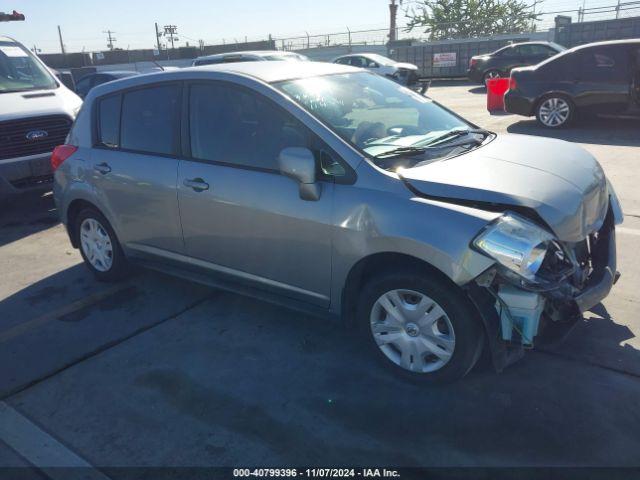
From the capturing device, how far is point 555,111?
1027 centimetres

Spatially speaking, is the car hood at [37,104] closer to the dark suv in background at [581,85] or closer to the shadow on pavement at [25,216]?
the shadow on pavement at [25,216]

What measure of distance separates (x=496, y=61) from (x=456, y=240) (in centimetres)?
1909

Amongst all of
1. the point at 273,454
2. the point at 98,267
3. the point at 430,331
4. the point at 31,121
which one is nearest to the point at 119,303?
the point at 98,267

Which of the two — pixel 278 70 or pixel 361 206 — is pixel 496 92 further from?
pixel 361 206

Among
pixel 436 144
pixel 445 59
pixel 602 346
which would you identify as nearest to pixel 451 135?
pixel 436 144

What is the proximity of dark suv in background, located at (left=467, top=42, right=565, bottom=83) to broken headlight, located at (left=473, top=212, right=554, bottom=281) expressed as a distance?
59.2 ft

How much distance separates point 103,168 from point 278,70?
1740 millimetres

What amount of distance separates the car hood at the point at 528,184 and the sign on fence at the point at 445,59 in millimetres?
23596

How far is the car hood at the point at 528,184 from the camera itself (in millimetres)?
→ 2871

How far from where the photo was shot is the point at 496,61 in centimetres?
1984

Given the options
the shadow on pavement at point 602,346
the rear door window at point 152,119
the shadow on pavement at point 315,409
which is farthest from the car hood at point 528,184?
the rear door window at point 152,119

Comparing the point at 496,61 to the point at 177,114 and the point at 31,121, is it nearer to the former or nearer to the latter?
the point at 31,121

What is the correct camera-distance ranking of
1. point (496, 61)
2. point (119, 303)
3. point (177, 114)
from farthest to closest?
point (496, 61) < point (119, 303) < point (177, 114)

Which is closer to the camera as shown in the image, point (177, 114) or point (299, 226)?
point (299, 226)
